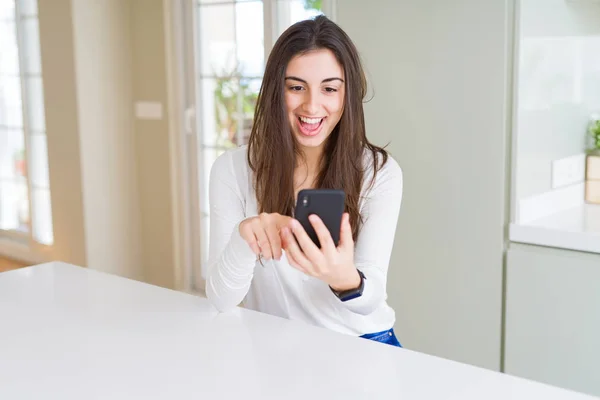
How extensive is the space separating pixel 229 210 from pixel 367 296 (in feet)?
1.40

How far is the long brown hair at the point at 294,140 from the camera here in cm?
172

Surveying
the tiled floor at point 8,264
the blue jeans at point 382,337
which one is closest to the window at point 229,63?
the tiled floor at point 8,264

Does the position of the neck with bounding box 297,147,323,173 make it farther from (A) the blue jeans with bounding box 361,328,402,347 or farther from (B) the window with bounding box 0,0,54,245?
(B) the window with bounding box 0,0,54,245

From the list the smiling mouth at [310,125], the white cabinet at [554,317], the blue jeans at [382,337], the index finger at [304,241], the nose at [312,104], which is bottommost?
the white cabinet at [554,317]

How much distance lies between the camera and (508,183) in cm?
252

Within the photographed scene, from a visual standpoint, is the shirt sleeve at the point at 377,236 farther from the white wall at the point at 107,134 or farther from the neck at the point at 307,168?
the white wall at the point at 107,134

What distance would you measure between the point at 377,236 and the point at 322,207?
39 centimetres

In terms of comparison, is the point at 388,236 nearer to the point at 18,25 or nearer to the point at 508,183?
the point at 508,183

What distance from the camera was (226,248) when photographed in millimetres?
1617

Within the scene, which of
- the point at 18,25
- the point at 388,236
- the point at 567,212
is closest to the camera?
the point at 388,236

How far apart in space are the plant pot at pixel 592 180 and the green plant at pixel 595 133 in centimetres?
2

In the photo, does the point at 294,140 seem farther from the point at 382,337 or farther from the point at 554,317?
the point at 554,317

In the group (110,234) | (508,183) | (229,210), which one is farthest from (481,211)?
(110,234)

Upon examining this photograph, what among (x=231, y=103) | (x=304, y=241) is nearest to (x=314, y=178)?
(x=304, y=241)
